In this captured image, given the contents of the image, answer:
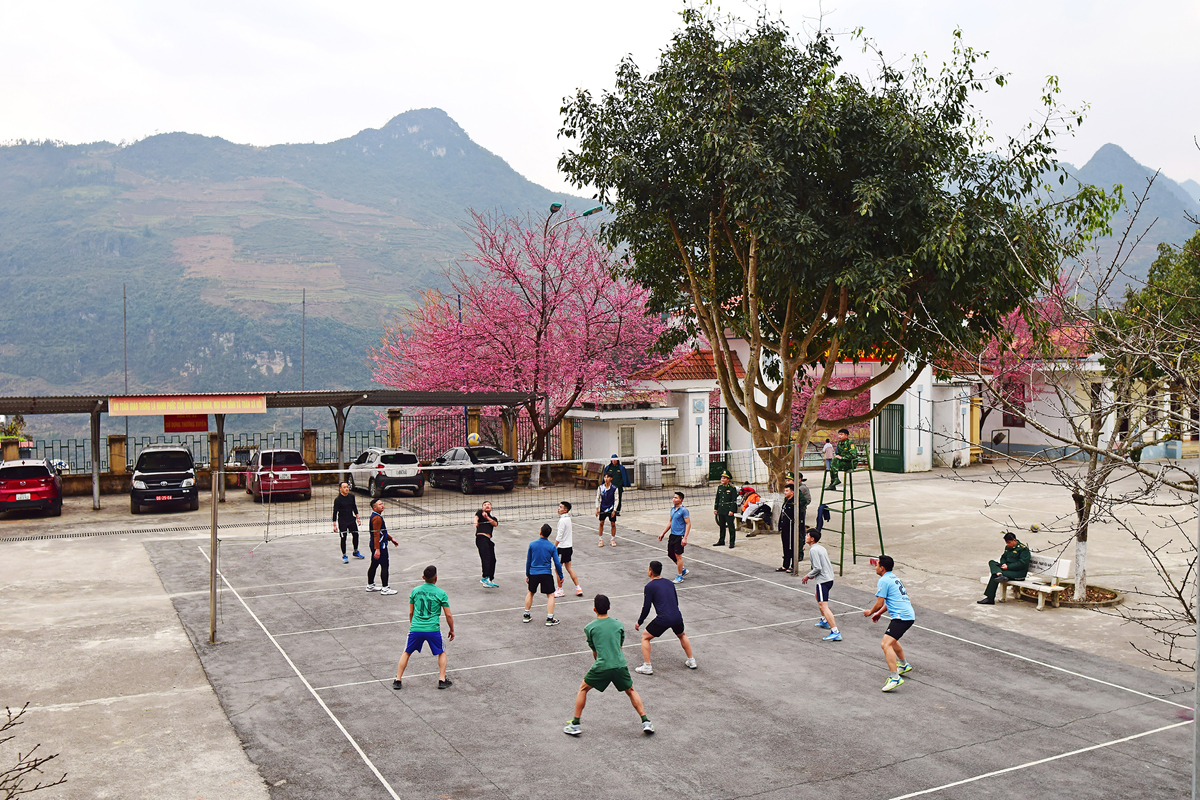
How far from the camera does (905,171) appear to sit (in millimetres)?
19109

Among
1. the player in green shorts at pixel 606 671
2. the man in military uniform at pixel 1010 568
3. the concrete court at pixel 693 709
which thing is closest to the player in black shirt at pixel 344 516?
the concrete court at pixel 693 709

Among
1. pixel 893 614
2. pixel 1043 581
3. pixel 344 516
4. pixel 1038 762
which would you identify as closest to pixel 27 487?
pixel 344 516

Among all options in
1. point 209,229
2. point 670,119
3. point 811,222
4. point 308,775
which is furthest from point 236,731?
point 209,229

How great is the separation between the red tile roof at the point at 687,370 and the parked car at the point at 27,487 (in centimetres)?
1874

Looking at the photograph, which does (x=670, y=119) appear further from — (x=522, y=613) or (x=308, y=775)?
(x=308, y=775)

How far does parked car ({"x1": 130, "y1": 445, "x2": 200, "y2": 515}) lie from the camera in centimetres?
2578

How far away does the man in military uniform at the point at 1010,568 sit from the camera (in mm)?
15211

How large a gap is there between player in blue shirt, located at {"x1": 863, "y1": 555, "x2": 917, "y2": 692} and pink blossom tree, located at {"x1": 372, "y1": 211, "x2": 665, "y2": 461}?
20.9m

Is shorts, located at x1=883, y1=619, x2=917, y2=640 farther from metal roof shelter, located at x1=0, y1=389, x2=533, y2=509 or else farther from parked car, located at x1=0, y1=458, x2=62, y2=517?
parked car, located at x1=0, y1=458, x2=62, y2=517

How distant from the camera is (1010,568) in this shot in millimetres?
15242

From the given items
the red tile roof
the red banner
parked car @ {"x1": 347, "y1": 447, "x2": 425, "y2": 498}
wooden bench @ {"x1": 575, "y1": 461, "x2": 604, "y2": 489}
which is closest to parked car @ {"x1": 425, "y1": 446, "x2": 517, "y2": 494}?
parked car @ {"x1": 347, "y1": 447, "x2": 425, "y2": 498}

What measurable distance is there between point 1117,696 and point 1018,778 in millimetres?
3213

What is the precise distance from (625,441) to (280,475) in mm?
11701

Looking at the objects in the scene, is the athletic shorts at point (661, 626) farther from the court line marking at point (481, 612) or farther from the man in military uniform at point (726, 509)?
the man in military uniform at point (726, 509)
